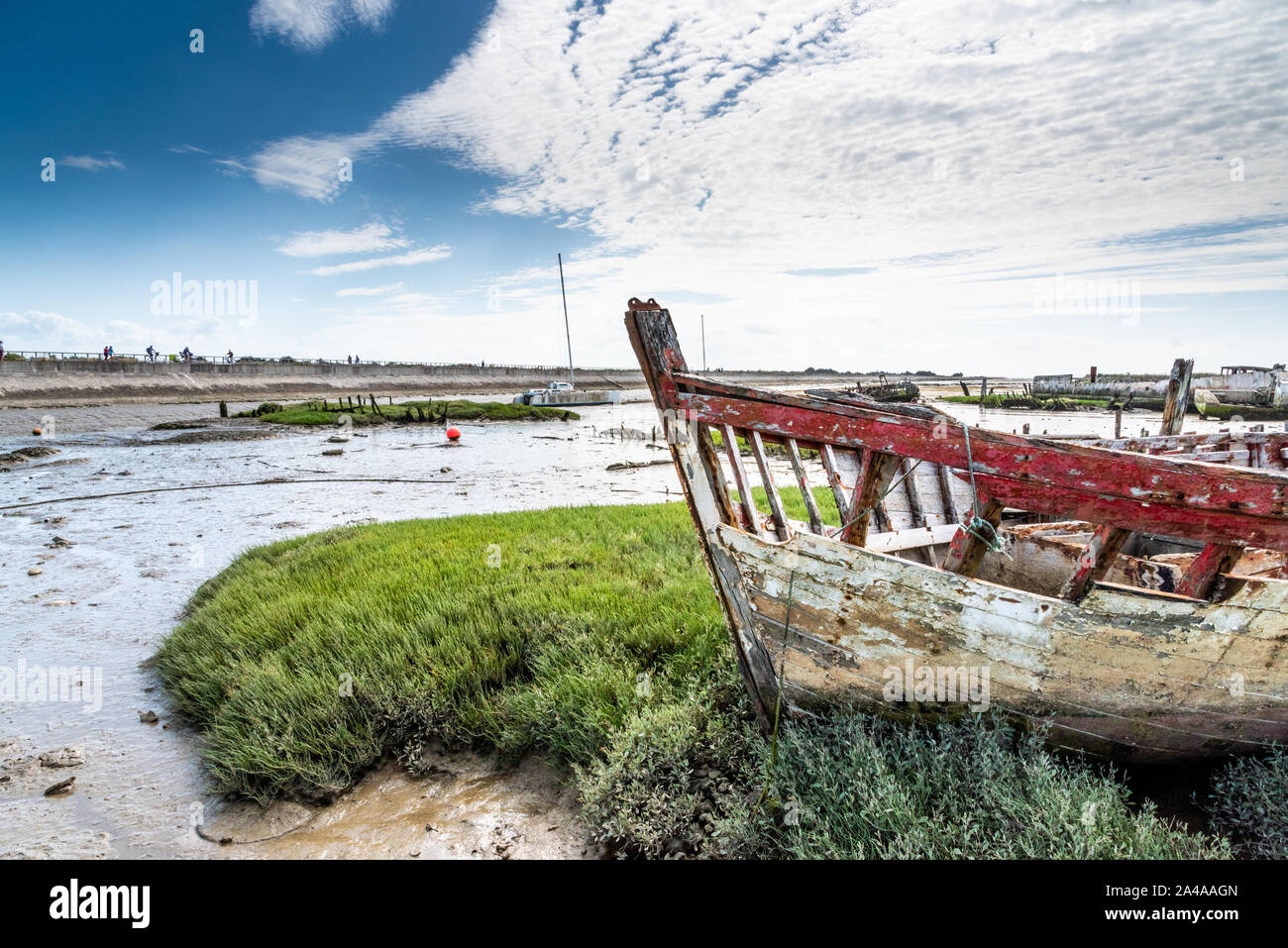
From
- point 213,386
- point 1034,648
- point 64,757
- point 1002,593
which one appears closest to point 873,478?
point 1002,593

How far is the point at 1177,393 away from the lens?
9.60m

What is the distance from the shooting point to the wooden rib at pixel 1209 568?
133 inches

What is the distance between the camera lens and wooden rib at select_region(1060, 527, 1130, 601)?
133 inches

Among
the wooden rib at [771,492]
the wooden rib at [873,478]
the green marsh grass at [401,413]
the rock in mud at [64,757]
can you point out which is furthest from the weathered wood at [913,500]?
the green marsh grass at [401,413]

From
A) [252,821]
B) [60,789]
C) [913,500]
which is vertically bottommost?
[252,821]

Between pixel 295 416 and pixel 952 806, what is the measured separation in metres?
37.1

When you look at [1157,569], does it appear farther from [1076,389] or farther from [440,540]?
[1076,389]

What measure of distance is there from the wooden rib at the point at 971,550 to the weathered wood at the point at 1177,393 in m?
7.81

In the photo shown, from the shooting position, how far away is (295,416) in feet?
113

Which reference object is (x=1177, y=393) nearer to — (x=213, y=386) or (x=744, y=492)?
(x=744, y=492)

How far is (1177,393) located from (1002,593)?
8581 mm

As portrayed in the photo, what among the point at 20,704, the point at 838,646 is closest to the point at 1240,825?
the point at 838,646

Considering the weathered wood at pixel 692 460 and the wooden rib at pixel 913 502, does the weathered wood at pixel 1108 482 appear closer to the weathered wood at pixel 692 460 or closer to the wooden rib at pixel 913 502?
the weathered wood at pixel 692 460
